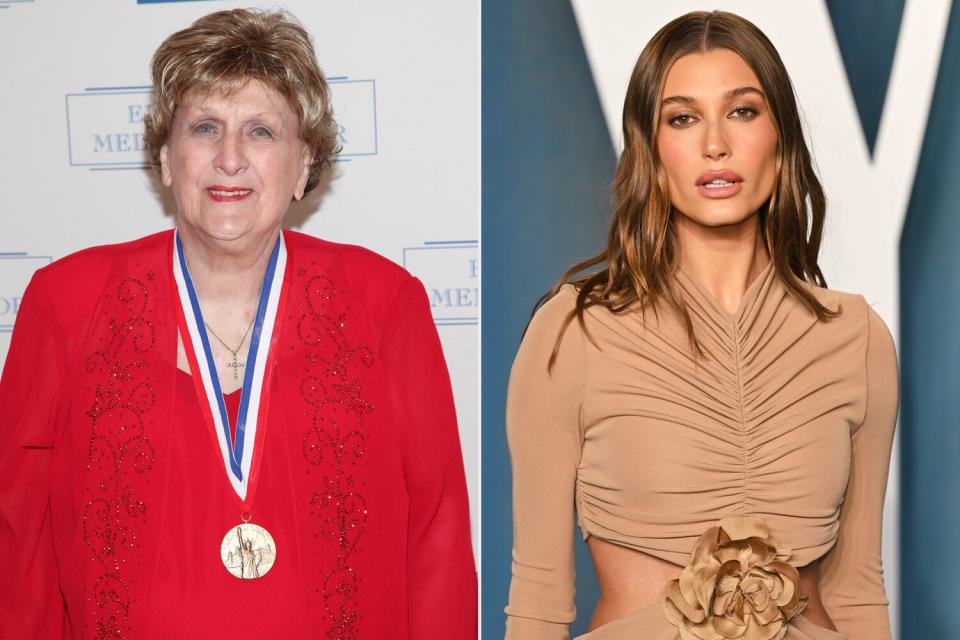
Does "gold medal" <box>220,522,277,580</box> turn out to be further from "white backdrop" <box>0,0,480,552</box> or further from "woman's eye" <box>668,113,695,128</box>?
"woman's eye" <box>668,113,695,128</box>

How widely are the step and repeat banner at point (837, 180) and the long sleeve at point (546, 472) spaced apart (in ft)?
1.46

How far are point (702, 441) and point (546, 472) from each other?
290mm

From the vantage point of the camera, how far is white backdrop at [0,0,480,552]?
264 centimetres

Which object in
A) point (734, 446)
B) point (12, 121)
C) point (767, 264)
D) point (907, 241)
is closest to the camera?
point (734, 446)

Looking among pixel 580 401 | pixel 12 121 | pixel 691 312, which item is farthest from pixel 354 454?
pixel 12 121

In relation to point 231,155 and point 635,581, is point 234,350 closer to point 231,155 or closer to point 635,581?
point 231,155

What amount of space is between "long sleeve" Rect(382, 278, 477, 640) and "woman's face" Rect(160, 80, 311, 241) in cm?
36

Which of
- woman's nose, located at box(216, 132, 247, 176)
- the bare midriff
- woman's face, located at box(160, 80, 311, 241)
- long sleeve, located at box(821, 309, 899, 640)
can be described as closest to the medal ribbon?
woman's face, located at box(160, 80, 311, 241)

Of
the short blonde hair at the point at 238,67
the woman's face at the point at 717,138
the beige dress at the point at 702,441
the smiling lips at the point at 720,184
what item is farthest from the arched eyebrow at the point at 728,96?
the short blonde hair at the point at 238,67

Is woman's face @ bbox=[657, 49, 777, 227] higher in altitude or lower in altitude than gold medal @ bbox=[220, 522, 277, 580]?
higher

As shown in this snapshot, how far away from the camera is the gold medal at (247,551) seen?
223 cm

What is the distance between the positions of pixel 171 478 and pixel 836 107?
1.59 metres

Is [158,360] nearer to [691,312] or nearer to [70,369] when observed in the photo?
[70,369]

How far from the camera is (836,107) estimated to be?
256cm
